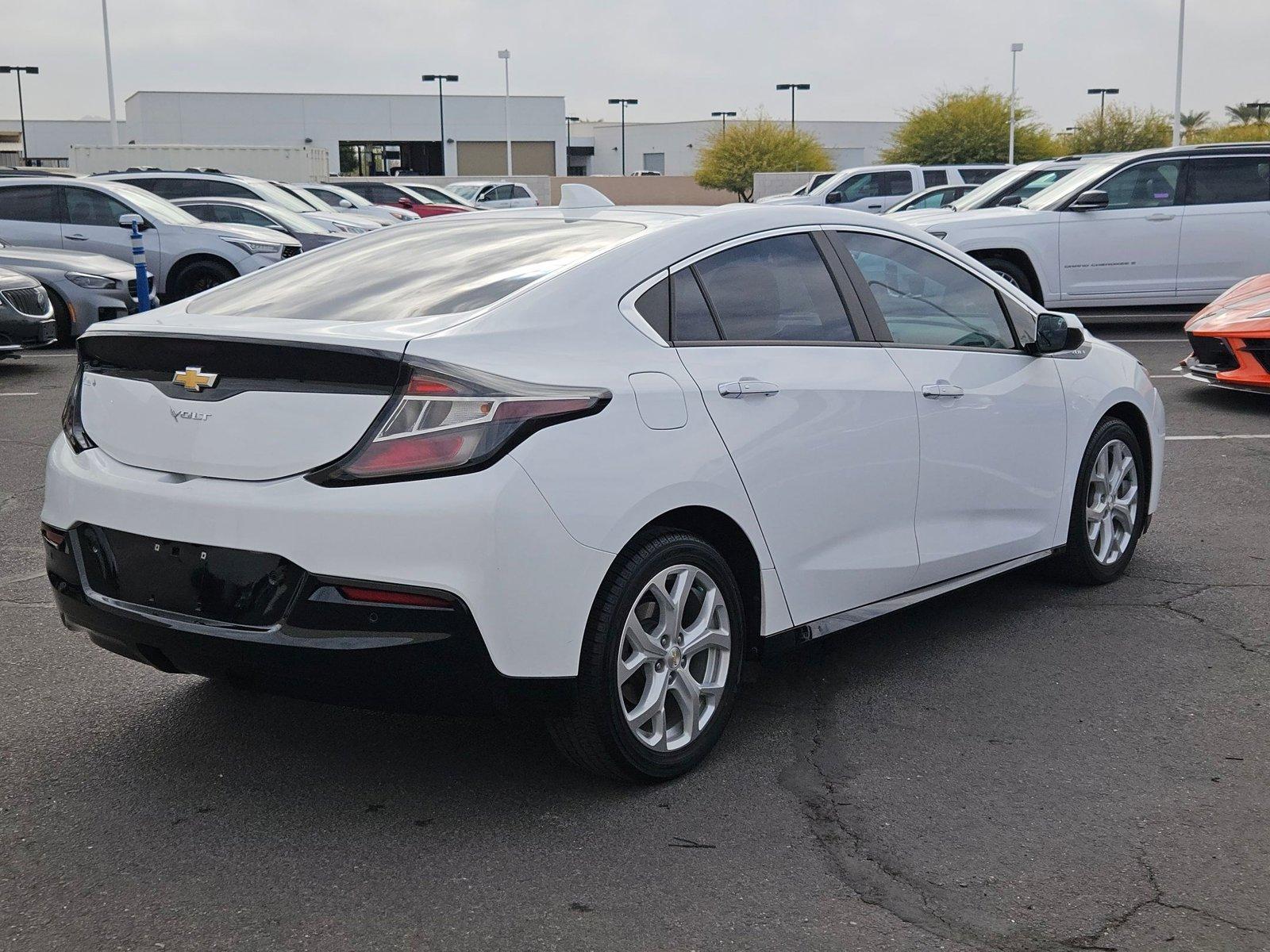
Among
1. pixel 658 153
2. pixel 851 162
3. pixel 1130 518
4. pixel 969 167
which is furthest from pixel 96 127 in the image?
pixel 1130 518

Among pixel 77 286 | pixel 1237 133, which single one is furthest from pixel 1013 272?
pixel 1237 133

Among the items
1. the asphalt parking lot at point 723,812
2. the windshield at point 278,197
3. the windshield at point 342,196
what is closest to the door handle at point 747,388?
the asphalt parking lot at point 723,812

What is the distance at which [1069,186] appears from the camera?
14156 millimetres

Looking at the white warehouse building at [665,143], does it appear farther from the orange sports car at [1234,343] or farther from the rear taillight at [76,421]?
the rear taillight at [76,421]

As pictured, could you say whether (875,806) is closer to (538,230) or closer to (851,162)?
(538,230)

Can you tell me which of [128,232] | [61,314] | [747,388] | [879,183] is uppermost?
[879,183]

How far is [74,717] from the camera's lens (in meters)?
4.26

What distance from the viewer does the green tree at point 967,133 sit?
165ft

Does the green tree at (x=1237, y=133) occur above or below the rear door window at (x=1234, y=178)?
above

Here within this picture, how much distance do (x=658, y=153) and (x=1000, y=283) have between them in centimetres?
9694

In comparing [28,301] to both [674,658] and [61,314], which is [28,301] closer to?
[61,314]

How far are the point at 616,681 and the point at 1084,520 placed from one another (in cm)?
265

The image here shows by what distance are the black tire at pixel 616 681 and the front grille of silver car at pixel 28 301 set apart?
32.8 ft

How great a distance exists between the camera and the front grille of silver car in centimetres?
1202
